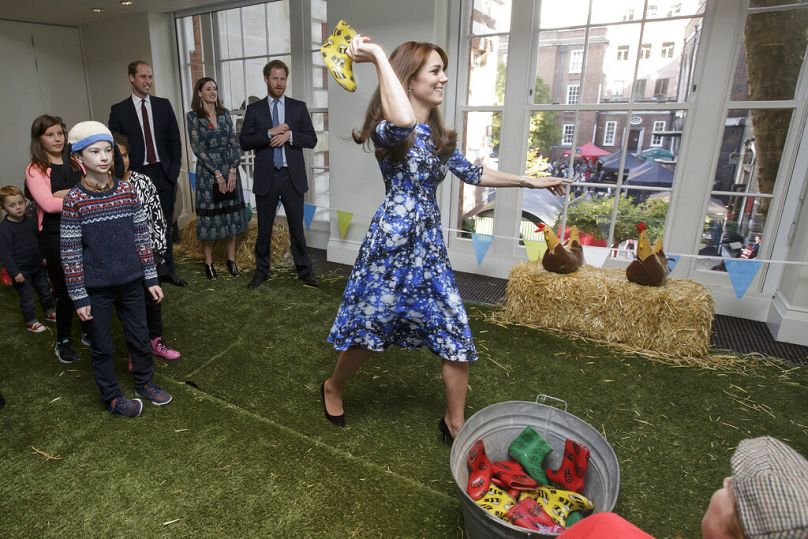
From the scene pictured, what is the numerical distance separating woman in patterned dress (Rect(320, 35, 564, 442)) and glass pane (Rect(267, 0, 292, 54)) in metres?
3.57

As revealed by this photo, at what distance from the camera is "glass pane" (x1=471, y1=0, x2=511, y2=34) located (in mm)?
3889

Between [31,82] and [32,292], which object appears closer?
[32,292]

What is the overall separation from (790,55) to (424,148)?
9.59 feet

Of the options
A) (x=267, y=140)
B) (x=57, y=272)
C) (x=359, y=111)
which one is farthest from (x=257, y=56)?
(x=57, y=272)

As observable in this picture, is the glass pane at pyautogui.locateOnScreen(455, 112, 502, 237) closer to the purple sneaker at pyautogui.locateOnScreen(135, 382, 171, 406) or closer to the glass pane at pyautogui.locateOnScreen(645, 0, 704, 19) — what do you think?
the glass pane at pyautogui.locateOnScreen(645, 0, 704, 19)

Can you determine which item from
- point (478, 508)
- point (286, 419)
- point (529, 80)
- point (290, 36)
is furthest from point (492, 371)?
point (290, 36)

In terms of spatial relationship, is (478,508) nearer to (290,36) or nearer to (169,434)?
(169,434)

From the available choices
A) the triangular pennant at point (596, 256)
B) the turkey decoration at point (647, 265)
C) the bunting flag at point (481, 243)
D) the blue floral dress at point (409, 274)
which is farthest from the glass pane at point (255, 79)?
the turkey decoration at point (647, 265)

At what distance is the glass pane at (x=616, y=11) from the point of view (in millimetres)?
3514

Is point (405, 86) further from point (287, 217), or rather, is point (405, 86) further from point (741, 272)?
point (741, 272)

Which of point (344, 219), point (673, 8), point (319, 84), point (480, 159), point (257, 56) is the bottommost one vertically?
point (344, 219)

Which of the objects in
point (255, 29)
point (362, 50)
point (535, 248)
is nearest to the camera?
point (362, 50)

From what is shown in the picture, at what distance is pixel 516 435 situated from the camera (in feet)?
6.07

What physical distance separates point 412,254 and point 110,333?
56.4 inches
